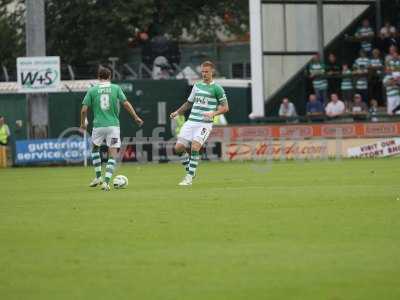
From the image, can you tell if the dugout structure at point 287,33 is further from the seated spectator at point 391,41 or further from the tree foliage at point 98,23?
the tree foliage at point 98,23

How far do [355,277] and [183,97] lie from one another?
32.5 meters

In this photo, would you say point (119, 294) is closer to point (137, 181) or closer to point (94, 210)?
point (94, 210)

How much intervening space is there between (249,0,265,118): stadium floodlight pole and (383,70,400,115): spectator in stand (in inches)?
175

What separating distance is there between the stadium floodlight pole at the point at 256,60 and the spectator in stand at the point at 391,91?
445 cm

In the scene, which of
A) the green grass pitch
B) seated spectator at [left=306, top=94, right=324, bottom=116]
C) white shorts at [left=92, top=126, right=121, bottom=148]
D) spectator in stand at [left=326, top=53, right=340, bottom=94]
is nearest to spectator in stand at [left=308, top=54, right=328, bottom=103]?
spectator in stand at [left=326, top=53, right=340, bottom=94]

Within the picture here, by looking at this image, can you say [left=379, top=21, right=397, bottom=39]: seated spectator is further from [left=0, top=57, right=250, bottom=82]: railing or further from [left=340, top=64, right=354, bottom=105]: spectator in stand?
[left=0, top=57, right=250, bottom=82]: railing

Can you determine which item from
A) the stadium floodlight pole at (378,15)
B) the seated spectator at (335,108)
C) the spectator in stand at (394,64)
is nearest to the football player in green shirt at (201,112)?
the seated spectator at (335,108)

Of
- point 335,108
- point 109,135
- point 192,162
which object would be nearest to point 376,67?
point 335,108

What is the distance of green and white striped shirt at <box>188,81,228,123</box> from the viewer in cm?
2086

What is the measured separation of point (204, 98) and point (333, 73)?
18.9m

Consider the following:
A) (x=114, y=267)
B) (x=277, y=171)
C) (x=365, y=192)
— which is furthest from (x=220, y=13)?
(x=114, y=267)

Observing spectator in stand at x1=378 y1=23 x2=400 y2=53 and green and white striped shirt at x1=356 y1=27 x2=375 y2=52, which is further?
green and white striped shirt at x1=356 y1=27 x2=375 y2=52

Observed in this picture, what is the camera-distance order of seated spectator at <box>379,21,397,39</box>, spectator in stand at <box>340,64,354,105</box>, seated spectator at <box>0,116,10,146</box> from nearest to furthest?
1. seated spectator at <box>0,116,10,146</box>
2. spectator in stand at <box>340,64,354,105</box>
3. seated spectator at <box>379,21,397,39</box>

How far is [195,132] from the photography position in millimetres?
20984
